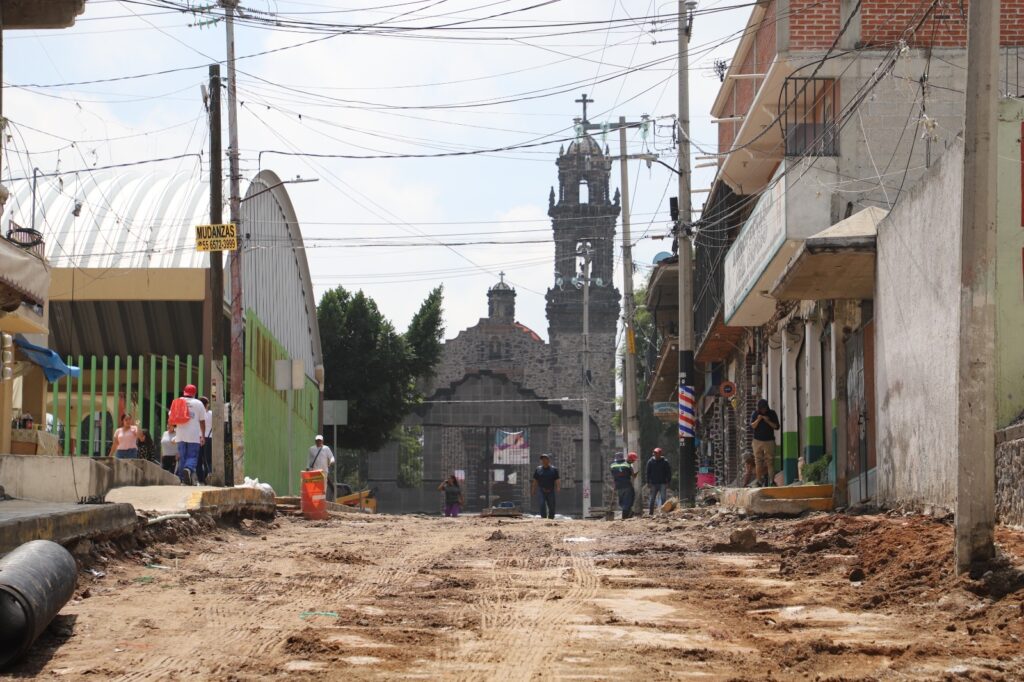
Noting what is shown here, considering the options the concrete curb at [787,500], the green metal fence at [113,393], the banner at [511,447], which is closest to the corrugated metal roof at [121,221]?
the green metal fence at [113,393]

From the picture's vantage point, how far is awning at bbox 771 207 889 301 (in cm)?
1503

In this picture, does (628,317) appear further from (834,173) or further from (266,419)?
(834,173)

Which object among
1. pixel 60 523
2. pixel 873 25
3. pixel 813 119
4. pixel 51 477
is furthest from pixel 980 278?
pixel 813 119

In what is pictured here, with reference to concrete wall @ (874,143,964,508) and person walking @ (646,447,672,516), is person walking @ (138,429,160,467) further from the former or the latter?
concrete wall @ (874,143,964,508)

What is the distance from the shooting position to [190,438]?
19.9m

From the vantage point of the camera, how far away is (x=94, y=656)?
6.65 metres

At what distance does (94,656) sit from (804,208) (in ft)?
46.7

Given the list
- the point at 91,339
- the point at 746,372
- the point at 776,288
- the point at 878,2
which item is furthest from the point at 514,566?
the point at 746,372

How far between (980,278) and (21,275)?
10.7 metres

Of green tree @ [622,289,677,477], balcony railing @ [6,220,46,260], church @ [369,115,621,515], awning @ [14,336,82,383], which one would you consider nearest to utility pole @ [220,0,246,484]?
awning @ [14,336,82,383]

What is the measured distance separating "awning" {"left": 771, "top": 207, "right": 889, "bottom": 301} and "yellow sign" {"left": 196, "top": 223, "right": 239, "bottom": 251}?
8627 millimetres

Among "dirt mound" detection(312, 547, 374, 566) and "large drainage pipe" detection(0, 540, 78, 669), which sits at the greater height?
"large drainage pipe" detection(0, 540, 78, 669)

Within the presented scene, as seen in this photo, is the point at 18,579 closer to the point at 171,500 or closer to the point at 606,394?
the point at 171,500

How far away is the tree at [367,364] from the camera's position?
5047 centimetres
